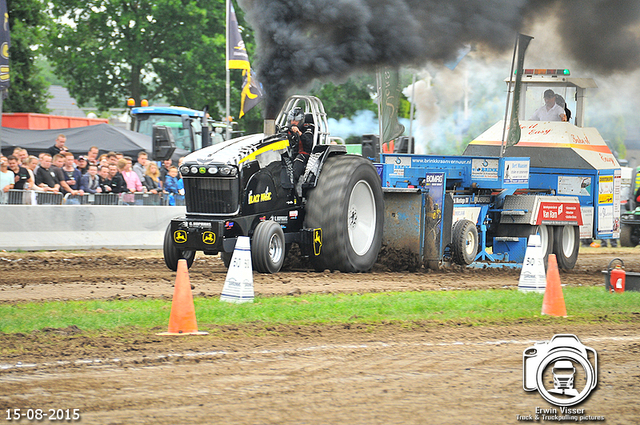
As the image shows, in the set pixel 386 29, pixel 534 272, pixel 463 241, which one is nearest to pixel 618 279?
pixel 534 272

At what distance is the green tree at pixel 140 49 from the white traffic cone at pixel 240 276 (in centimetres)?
3290

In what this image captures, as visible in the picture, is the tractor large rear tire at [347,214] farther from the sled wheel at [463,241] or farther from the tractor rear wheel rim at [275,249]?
the sled wheel at [463,241]

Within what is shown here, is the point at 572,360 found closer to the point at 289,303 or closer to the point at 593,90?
the point at 289,303

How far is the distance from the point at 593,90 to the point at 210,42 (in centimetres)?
2838

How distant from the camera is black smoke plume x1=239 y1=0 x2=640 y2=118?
34.6 feet

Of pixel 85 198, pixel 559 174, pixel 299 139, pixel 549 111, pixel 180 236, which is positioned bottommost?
pixel 180 236

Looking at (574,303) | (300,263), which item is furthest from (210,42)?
(574,303)

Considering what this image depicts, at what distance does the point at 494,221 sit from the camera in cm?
1377

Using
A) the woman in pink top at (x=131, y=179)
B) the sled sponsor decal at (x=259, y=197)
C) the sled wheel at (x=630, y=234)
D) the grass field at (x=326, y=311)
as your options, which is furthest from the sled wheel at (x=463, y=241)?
the sled wheel at (x=630, y=234)

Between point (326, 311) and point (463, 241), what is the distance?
4997 millimetres

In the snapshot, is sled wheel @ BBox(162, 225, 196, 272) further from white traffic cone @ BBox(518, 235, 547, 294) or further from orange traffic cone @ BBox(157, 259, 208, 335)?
white traffic cone @ BBox(518, 235, 547, 294)

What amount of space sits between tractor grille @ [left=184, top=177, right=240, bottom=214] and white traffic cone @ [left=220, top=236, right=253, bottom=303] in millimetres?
2094

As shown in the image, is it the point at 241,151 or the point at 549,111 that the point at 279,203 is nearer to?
the point at 241,151

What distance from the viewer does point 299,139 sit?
11.0 meters
